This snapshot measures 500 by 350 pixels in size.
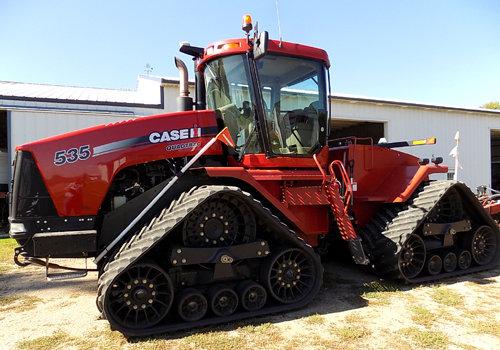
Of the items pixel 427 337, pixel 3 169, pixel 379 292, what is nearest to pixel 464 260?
pixel 379 292

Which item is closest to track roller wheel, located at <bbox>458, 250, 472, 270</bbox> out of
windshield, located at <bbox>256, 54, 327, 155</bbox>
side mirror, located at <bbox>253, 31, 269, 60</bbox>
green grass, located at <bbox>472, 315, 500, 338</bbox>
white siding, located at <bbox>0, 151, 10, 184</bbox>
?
green grass, located at <bbox>472, 315, 500, 338</bbox>

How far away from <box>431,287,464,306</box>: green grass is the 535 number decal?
455 cm

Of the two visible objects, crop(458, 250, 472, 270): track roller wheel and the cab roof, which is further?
crop(458, 250, 472, 270): track roller wheel

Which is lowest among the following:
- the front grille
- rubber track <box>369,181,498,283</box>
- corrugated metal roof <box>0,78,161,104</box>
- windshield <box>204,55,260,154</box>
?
rubber track <box>369,181,498,283</box>

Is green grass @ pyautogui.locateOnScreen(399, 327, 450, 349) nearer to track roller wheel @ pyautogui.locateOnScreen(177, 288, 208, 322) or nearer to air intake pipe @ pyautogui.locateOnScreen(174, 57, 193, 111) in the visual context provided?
track roller wheel @ pyautogui.locateOnScreen(177, 288, 208, 322)

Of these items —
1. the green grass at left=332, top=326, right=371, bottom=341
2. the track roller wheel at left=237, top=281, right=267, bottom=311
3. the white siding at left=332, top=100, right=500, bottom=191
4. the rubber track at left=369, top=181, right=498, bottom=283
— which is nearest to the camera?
the green grass at left=332, top=326, right=371, bottom=341

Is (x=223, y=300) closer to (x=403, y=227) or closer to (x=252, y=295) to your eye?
(x=252, y=295)

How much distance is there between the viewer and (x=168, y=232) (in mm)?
3992

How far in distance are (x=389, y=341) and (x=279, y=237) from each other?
5.23 feet

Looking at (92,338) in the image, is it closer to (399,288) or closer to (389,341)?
(389,341)

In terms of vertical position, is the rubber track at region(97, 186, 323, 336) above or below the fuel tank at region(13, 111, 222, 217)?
below

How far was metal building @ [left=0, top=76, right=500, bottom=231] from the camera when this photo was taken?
11766mm

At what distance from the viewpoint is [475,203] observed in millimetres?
6387

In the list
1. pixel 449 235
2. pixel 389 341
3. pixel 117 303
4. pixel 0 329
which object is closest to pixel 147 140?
pixel 117 303
